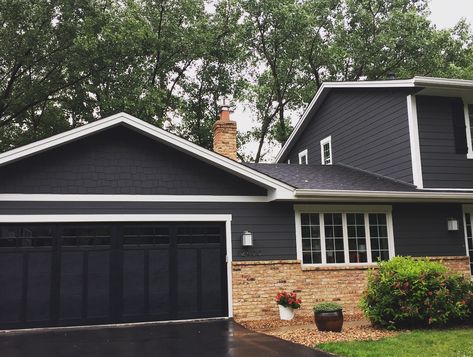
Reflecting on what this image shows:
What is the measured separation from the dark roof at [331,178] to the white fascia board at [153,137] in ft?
2.88

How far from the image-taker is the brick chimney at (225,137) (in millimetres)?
13508

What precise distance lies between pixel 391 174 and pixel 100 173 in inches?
289

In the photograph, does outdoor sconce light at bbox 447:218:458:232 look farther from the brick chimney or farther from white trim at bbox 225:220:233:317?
the brick chimney

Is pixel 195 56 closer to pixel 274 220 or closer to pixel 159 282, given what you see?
pixel 274 220

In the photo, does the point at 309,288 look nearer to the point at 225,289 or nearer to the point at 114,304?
the point at 225,289

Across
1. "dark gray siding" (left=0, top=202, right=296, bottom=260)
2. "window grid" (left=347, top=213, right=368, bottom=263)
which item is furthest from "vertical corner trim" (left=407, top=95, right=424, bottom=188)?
"dark gray siding" (left=0, top=202, right=296, bottom=260)

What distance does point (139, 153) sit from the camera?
36.3ft

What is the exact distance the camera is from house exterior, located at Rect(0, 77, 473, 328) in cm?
1027

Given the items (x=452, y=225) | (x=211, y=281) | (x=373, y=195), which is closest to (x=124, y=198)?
(x=211, y=281)

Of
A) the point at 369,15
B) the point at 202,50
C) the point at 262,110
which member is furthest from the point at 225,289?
the point at 369,15

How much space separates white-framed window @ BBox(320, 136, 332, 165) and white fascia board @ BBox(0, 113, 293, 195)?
5633 millimetres

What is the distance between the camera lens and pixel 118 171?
10844 mm

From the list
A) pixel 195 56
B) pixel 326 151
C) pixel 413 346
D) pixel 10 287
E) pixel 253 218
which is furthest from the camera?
pixel 195 56

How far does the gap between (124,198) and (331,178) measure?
17.6ft
